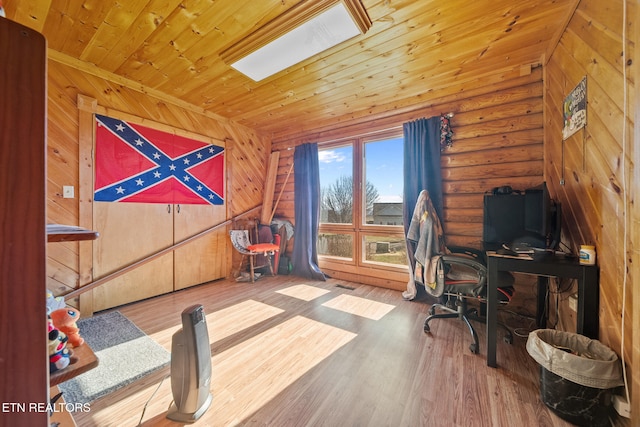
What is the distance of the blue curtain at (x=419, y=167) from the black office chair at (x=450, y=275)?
0.41 metres

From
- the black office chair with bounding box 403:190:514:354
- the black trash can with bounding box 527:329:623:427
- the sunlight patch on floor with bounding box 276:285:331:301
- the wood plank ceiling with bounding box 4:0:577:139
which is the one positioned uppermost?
the wood plank ceiling with bounding box 4:0:577:139

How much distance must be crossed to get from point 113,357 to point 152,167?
2093 mm

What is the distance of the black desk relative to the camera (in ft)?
4.74

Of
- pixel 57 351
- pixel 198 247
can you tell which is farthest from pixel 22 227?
pixel 198 247

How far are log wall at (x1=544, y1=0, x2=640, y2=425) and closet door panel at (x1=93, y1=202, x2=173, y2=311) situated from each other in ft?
12.9

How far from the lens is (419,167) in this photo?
2973 millimetres

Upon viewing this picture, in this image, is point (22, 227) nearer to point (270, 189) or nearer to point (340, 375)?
point (340, 375)

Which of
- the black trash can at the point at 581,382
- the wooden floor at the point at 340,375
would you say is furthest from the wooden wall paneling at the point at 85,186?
the black trash can at the point at 581,382

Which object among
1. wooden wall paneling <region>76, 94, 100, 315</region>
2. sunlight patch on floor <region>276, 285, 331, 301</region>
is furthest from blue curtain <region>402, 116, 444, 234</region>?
wooden wall paneling <region>76, 94, 100, 315</region>

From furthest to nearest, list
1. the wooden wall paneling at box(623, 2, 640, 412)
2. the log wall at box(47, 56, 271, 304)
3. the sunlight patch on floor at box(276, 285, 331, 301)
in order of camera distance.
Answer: the sunlight patch on floor at box(276, 285, 331, 301), the log wall at box(47, 56, 271, 304), the wooden wall paneling at box(623, 2, 640, 412)

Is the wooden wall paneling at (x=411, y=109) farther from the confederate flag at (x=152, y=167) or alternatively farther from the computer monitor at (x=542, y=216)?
the confederate flag at (x=152, y=167)

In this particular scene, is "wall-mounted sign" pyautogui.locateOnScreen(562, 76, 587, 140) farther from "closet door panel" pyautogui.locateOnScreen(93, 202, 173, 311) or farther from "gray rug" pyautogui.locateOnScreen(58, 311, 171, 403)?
"closet door panel" pyautogui.locateOnScreen(93, 202, 173, 311)

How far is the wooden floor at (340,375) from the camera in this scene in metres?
1.31

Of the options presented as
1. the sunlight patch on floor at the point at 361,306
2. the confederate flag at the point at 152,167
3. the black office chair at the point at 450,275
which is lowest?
the sunlight patch on floor at the point at 361,306
